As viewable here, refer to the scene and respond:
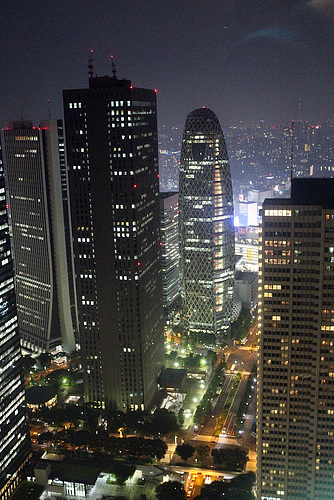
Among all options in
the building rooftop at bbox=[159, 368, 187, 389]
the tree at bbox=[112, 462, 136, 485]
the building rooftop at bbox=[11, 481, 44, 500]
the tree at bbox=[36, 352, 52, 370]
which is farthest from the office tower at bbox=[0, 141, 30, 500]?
the tree at bbox=[36, 352, 52, 370]

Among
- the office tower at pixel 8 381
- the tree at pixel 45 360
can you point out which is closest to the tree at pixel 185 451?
the office tower at pixel 8 381

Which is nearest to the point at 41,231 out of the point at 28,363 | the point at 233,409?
the point at 28,363

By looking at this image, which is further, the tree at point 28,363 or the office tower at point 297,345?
the tree at point 28,363

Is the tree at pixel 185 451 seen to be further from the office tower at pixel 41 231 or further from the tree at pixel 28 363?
the office tower at pixel 41 231

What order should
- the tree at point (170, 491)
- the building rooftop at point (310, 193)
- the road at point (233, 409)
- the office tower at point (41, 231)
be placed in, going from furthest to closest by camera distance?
the office tower at point (41, 231), the road at point (233, 409), the tree at point (170, 491), the building rooftop at point (310, 193)

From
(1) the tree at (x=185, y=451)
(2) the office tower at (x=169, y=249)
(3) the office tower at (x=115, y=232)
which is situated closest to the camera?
(1) the tree at (x=185, y=451)

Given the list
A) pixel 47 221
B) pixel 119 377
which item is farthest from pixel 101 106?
pixel 119 377

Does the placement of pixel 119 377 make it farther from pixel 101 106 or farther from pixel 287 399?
pixel 101 106

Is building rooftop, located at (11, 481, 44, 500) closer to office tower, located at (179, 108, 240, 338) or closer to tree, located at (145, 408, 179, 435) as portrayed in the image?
tree, located at (145, 408, 179, 435)
